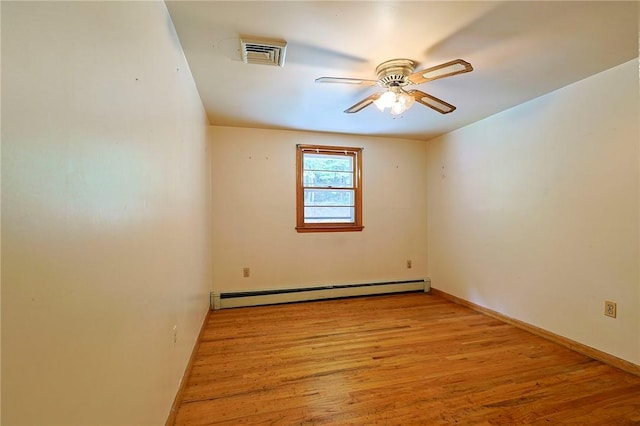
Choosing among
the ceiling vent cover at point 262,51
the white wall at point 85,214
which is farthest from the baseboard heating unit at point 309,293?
the ceiling vent cover at point 262,51

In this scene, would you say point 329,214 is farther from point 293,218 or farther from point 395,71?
point 395,71

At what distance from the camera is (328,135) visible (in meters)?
3.93

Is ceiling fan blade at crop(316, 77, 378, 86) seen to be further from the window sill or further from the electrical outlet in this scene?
the electrical outlet

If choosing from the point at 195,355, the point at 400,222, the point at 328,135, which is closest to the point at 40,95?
the point at 195,355

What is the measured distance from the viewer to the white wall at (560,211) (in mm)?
2117

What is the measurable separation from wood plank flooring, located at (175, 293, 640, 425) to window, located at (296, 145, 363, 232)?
53.4 inches

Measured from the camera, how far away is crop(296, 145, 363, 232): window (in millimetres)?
3871

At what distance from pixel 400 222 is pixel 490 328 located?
178 centimetres

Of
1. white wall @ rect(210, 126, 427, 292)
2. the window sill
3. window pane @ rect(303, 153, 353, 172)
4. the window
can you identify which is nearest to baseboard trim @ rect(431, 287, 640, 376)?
white wall @ rect(210, 126, 427, 292)

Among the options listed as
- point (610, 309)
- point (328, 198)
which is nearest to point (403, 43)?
point (328, 198)

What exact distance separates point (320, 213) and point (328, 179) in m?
0.49

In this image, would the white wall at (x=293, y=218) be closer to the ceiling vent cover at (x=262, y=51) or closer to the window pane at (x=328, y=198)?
the window pane at (x=328, y=198)

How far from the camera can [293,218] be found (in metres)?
3.83

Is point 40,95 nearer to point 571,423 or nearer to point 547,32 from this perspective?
point 547,32
